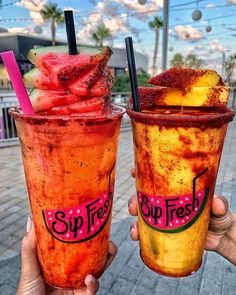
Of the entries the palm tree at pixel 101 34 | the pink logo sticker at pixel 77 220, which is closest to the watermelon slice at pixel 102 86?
the pink logo sticker at pixel 77 220

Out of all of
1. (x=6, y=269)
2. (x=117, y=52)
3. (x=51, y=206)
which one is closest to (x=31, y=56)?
(x=51, y=206)

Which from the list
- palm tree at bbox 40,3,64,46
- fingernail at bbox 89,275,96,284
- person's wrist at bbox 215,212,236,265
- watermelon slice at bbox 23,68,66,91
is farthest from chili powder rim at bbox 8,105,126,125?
palm tree at bbox 40,3,64,46

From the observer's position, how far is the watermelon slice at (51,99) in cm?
104

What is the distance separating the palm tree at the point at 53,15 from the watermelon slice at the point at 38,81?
25.5m

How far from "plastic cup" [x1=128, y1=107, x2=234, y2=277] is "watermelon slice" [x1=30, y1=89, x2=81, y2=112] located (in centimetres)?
24

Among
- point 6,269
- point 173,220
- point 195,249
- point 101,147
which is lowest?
point 6,269

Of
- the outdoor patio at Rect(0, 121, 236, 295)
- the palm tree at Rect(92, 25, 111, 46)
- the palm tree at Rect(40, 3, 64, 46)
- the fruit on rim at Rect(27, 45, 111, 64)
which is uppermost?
the palm tree at Rect(40, 3, 64, 46)

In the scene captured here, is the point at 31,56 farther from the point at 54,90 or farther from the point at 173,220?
the point at 173,220

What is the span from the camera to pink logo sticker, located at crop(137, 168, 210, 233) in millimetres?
1110

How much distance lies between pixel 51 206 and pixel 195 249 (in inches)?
23.5

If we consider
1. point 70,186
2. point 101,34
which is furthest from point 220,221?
point 101,34

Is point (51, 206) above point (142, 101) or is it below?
below

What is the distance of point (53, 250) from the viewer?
43.9 inches

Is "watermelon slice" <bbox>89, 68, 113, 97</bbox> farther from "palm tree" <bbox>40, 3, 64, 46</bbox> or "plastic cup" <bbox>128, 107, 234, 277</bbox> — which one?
"palm tree" <bbox>40, 3, 64, 46</bbox>
